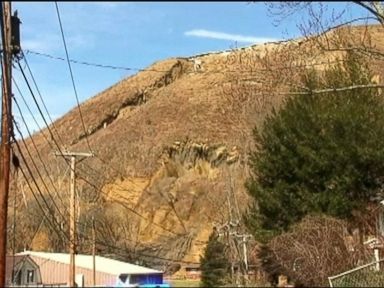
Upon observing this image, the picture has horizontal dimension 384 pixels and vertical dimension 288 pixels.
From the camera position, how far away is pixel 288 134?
122 feet

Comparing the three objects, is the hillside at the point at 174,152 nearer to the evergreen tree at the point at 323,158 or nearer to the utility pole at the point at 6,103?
the evergreen tree at the point at 323,158

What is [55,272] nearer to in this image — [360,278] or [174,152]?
[360,278]

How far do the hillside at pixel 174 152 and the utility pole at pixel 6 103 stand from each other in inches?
494

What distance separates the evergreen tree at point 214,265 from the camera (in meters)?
25.4

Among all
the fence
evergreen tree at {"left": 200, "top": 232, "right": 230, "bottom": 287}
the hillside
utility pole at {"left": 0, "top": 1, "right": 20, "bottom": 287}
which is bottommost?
the fence

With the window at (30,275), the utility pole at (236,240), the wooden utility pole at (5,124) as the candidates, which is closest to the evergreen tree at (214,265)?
the utility pole at (236,240)

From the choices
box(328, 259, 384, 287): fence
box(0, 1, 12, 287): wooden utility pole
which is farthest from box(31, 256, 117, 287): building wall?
box(328, 259, 384, 287): fence

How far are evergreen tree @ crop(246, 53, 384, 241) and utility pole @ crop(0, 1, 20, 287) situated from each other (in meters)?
19.2

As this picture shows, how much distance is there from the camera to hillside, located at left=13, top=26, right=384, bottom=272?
4947 cm

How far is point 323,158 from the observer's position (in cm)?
3553

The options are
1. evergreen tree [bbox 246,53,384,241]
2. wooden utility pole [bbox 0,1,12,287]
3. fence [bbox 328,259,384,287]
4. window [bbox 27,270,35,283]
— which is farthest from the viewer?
evergreen tree [bbox 246,53,384,241]

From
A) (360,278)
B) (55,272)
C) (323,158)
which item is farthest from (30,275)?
(323,158)

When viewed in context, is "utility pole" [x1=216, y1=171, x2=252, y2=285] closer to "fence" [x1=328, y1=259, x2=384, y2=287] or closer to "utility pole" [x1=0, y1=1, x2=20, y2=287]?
"fence" [x1=328, y1=259, x2=384, y2=287]

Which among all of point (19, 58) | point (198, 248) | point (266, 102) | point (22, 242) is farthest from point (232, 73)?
point (19, 58)
